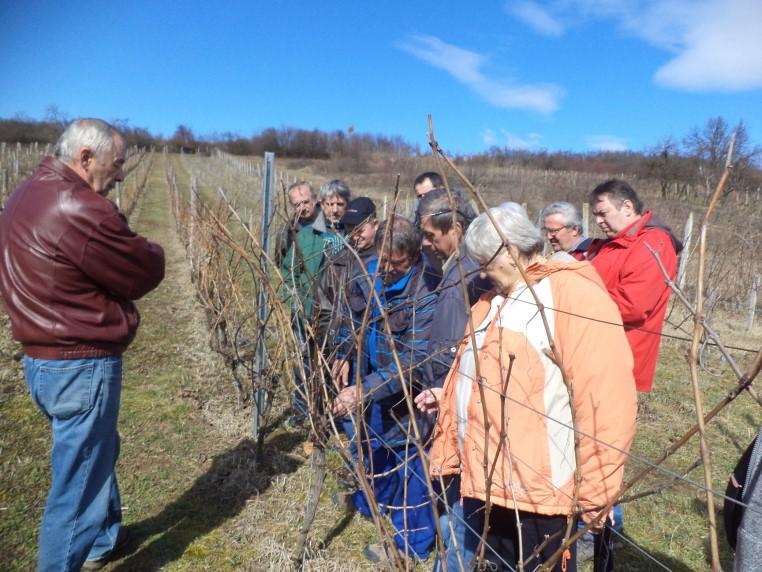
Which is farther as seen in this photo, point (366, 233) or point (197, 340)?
point (197, 340)

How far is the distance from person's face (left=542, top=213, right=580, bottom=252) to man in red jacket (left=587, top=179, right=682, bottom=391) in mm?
169


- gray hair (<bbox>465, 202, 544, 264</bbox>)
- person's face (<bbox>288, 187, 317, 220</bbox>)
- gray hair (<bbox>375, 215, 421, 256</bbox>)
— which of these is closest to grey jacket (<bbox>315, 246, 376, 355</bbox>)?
gray hair (<bbox>375, 215, 421, 256</bbox>)

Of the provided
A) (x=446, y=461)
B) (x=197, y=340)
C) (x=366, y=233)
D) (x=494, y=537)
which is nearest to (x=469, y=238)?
(x=446, y=461)

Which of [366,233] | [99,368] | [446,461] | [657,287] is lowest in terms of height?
[446,461]

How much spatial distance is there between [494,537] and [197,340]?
425 centimetres

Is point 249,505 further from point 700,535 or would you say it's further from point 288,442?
point 700,535

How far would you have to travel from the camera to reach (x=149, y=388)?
3.90m

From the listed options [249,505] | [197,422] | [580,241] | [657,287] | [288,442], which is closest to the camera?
[657,287]

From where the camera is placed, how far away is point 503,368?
45.9 inches

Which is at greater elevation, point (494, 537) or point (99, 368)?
point (99, 368)

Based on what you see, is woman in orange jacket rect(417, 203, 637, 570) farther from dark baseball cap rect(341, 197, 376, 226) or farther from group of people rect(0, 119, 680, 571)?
dark baseball cap rect(341, 197, 376, 226)

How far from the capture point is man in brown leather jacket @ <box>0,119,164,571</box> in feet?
5.18

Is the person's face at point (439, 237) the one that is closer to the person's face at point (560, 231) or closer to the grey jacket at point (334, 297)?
the grey jacket at point (334, 297)

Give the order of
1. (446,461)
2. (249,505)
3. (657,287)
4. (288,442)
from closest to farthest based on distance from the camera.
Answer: (446,461)
(657,287)
(249,505)
(288,442)
